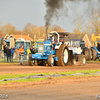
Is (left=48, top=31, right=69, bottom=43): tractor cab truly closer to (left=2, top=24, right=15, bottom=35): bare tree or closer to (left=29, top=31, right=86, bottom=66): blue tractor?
(left=29, top=31, right=86, bottom=66): blue tractor

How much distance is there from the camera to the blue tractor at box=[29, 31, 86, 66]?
64.7ft

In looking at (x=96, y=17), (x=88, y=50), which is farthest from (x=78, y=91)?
(x=96, y=17)

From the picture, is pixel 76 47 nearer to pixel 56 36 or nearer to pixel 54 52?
pixel 56 36

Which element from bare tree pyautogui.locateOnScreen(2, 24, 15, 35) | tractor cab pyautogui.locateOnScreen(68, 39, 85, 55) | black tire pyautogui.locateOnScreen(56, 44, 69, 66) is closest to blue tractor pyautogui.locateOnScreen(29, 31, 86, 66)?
black tire pyautogui.locateOnScreen(56, 44, 69, 66)

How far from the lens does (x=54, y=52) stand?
798 inches

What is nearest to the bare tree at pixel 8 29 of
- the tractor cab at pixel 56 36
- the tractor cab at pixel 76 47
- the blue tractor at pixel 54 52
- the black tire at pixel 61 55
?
the tractor cab at pixel 76 47

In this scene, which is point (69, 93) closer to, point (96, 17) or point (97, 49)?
point (97, 49)

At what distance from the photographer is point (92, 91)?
27.9ft

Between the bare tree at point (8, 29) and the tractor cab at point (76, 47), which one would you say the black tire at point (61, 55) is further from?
the bare tree at point (8, 29)

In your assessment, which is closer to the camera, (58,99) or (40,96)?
(58,99)

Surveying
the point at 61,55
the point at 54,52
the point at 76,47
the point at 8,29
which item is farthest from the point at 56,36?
the point at 8,29

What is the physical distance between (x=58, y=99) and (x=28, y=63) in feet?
44.6

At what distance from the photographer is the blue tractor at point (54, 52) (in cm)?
1972

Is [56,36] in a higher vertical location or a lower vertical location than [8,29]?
lower
